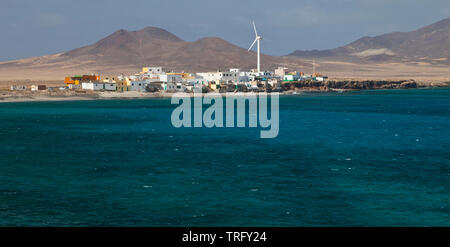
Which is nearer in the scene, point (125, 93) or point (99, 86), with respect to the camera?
point (125, 93)

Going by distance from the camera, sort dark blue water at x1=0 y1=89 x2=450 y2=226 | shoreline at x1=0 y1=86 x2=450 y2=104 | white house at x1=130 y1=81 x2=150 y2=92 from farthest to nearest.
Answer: white house at x1=130 y1=81 x2=150 y2=92
shoreline at x1=0 y1=86 x2=450 y2=104
dark blue water at x1=0 y1=89 x2=450 y2=226

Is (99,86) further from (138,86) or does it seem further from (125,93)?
(138,86)

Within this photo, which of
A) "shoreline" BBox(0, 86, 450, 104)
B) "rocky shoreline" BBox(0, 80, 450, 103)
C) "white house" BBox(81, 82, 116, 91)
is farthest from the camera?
"white house" BBox(81, 82, 116, 91)

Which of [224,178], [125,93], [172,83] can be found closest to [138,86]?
[125,93]

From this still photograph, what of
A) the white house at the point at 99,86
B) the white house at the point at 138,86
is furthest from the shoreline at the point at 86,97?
the white house at the point at 99,86

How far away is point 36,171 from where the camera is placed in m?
32.1

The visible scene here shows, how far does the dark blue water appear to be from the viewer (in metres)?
22.1

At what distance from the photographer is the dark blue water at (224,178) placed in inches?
871

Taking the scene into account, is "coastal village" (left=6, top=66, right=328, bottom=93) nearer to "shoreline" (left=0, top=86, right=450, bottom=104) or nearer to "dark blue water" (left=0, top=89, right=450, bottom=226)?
"shoreline" (left=0, top=86, right=450, bottom=104)

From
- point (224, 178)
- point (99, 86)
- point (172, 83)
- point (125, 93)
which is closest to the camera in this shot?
point (224, 178)

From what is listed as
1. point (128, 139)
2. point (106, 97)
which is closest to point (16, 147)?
point (128, 139)

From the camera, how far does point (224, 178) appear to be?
29.9m

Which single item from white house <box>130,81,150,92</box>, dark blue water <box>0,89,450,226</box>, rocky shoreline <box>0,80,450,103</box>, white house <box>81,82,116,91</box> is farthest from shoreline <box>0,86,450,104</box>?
dark blue water <box>0,89,450,226</box>
